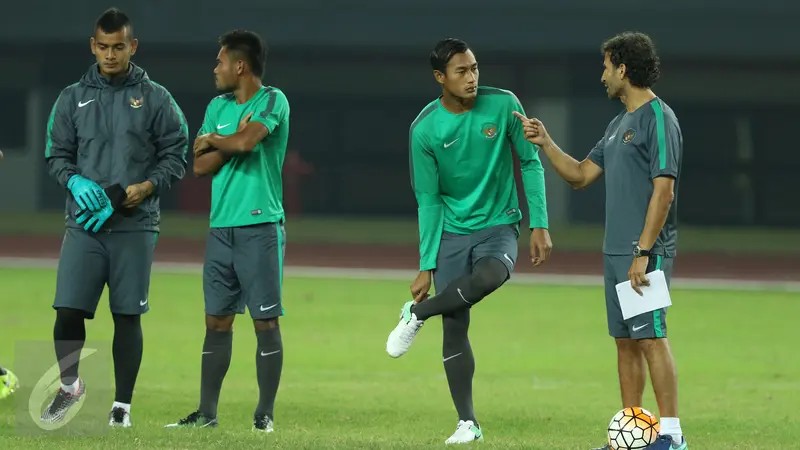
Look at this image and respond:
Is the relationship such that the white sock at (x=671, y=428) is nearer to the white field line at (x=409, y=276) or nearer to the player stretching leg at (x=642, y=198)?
the player stretching leg at (x=642, y=198)

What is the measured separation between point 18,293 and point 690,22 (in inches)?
713

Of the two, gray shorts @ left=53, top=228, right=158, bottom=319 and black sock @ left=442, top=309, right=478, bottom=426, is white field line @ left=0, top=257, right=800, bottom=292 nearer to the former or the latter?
black sock @ left=442, top=309, right=478, bottom=426

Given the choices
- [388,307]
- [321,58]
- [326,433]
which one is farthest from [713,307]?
[321,58]

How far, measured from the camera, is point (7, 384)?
347 inches

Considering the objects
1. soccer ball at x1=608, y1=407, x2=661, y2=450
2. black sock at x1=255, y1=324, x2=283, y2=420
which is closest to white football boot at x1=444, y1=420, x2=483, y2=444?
soccer ball at x1=608, y1=407, x2=661, y2=450

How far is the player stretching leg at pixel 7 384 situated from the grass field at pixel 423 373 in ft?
0.50

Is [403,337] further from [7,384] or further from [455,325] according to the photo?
[7,384]

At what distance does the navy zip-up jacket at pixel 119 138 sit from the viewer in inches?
310

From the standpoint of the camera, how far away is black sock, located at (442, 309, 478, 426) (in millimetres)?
7488

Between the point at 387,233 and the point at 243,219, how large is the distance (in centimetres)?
2127

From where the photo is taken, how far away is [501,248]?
7465 millimetres

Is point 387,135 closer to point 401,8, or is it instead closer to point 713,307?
point 401,8

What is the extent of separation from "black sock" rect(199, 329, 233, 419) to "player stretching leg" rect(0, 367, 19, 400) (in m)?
1.56

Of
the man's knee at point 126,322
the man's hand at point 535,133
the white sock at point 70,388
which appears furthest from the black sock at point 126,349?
the man's hand at point 535,133
